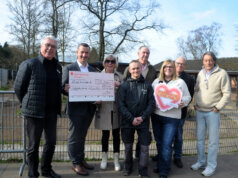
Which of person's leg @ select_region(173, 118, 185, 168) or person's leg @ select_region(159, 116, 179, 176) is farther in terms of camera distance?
person's leg @ select_region(173, 118, 185, 168)

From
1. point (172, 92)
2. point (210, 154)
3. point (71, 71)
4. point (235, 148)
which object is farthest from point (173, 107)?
point (235, 148)

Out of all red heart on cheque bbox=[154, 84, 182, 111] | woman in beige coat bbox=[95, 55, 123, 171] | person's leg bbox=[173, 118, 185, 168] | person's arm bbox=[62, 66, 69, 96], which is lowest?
person's leg bbox=[173, 118, 185, 168]

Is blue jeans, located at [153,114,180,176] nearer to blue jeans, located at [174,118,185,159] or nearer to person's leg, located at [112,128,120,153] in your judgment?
blue jeans, located at [174,118,185,159]

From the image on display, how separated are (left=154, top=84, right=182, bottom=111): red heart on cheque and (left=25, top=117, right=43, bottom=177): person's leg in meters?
2.00

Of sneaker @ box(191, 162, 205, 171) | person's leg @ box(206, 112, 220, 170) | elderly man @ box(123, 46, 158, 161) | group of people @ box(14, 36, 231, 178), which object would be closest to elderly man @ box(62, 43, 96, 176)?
group of people @ box(14, 36, 231, 178)

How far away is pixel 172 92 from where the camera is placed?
3.37 m

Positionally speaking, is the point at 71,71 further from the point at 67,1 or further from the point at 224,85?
the point at 67,1

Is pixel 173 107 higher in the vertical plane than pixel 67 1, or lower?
lower

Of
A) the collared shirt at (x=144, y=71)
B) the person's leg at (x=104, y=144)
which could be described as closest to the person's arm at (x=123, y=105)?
the person's leg at (x=104, y=144)

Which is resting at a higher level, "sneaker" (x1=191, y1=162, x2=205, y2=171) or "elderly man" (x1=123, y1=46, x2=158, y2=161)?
"elderly man" (x1=123, y1=46, x2=158, y2=161)

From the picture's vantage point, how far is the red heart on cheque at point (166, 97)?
10.9ft

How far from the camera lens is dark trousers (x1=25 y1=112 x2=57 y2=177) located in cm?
295

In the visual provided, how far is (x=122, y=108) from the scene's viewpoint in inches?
128

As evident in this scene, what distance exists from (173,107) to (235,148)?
3146mm
